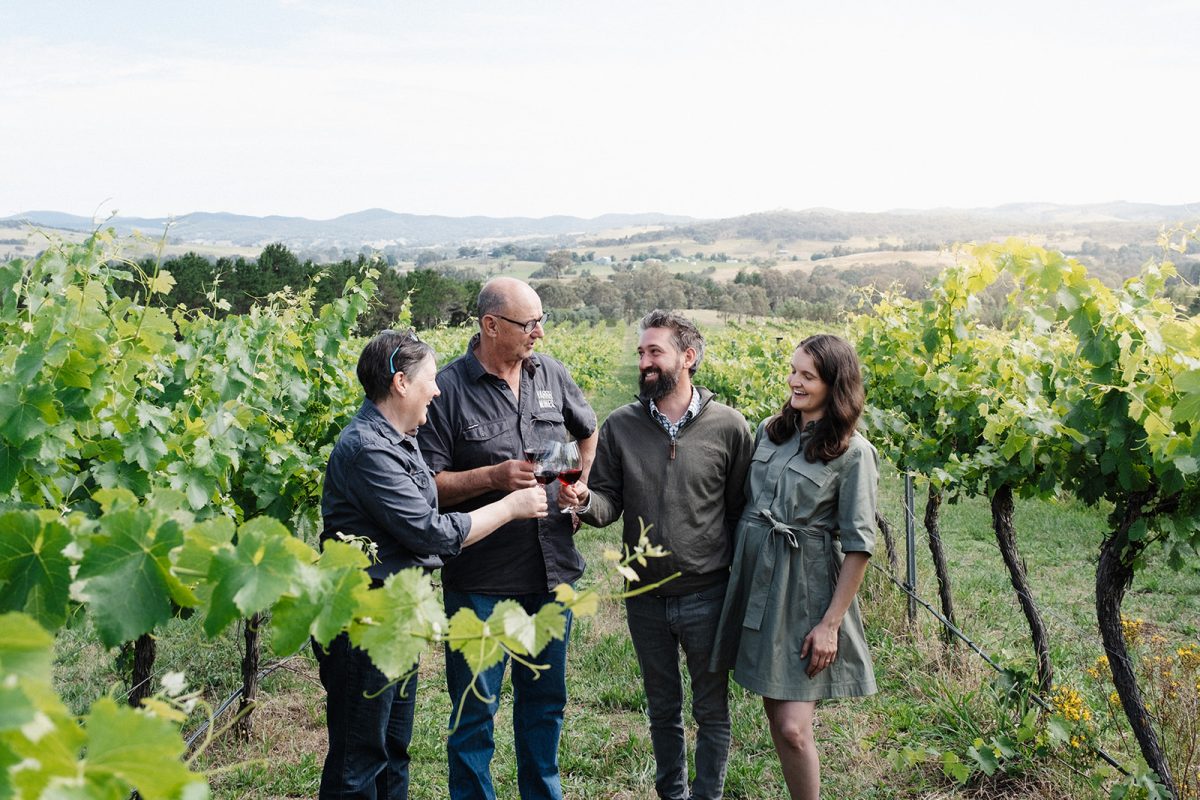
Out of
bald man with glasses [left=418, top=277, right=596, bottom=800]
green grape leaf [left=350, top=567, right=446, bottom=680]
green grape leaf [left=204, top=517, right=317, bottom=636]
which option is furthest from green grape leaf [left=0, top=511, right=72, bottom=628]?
bald man with glasses [left=418, top=277, right=596, bottom=800]

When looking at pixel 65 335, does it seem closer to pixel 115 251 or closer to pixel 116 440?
pixel 116 440

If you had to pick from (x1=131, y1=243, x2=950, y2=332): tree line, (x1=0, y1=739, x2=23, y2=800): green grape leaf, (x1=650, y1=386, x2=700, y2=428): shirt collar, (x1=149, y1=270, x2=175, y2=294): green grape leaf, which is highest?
(x1=149, y1=270, x2=175, y2=294): green grape leaf

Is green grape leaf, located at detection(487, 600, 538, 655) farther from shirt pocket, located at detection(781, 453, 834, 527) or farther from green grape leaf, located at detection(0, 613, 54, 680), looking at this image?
shirt pocket, located at detection(781, 453, 834, 527)

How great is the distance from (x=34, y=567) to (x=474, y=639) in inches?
24.0

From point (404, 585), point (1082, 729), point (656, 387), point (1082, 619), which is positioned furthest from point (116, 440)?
point (1082, 619)

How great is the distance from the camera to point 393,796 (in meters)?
3.24

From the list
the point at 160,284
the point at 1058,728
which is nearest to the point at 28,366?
the point at 160,284

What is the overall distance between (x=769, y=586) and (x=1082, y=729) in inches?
63.7

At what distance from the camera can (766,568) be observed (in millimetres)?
3137

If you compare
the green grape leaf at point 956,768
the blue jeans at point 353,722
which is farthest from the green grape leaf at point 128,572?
the green grape leaf at point 956,768

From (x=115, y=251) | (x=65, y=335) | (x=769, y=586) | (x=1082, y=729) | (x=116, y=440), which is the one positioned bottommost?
(x=1082, y=729)

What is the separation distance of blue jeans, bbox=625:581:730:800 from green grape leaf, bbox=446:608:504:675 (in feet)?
6.68

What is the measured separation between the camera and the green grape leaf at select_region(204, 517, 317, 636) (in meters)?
1.19

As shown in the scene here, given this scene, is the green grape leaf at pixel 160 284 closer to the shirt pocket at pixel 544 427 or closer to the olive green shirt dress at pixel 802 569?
the shirt pocket at pixel 544 427
